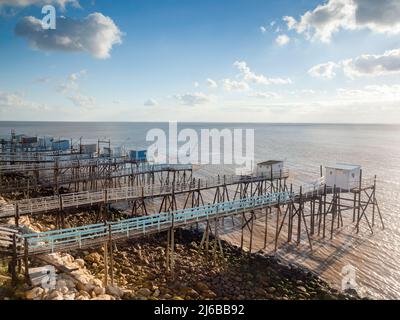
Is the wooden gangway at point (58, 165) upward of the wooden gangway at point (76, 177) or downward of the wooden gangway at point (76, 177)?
upward

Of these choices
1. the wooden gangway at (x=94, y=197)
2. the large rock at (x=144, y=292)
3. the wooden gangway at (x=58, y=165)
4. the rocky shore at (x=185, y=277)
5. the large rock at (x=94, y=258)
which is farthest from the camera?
the wooden gangway at (x=58, y=165)

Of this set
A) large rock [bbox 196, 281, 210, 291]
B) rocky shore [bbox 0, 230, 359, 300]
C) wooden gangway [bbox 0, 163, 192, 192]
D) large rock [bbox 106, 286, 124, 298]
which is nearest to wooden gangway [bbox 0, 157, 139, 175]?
wooden gangway [bbox 0, 163, 192, 192]

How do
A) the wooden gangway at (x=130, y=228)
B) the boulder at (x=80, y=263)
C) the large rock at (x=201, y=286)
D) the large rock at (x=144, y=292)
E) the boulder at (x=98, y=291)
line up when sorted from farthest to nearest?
the large rock at (x=201, y=286), the boulder at (x=80, y=263), the large rock at (x=144, y=292), the wooden gangway at (x=130, y=228), the boulder at (x=98, y=291)

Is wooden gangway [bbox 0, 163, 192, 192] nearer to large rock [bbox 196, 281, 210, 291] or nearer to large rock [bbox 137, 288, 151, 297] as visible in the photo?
large rock [bbox 137, 288, 151, 297]

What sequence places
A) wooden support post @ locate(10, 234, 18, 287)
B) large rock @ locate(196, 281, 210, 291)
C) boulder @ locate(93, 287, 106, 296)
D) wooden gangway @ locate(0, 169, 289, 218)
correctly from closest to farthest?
1. wooden support post @ locate(10, 234, 18, 287)
2. boulder @ locate(93, 287, 106, 296)
3. large rock @ locate(196, 281, 210, 291)
4. wooden gangway @ locate(0, 169, 289, 218)

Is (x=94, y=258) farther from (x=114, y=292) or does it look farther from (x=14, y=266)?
(x=14, y=266)

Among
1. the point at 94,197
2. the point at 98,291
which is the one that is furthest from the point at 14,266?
the point at 94,197

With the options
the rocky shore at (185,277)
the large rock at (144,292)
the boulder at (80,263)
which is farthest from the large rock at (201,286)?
the boulder at (80,263)

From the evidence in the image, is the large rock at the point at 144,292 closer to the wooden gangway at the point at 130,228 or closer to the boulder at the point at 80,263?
the wooden gangway at the point at 130,228

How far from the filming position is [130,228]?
1705 centimetres

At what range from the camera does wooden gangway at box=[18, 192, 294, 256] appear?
13.9 meters

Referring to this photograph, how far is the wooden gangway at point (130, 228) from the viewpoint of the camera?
1395 cm

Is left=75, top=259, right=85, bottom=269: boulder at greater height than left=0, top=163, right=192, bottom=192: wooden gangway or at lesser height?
lesser
